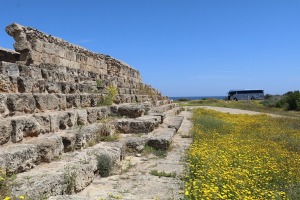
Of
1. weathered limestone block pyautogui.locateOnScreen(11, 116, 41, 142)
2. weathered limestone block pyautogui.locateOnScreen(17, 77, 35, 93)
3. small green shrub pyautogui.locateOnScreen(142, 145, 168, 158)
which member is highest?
weathered limestone block pyautogui.locateOnScreen(17, 77, 35, 93)

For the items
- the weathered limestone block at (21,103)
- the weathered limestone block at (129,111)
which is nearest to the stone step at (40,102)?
the weathered limestone block at (21,103)

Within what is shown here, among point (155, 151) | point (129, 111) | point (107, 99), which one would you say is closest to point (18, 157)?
point (155, 151)

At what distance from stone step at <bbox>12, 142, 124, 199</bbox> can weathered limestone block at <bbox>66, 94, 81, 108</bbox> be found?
179 cm

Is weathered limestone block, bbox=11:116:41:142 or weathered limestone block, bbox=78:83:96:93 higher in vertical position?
weathered limestone block, bbox=78:83:96:93

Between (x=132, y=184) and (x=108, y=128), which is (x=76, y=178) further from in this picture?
(x=108, y=128)

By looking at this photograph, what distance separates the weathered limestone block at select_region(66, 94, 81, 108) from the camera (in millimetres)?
7430

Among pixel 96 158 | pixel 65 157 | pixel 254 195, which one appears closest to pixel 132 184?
pixel 96 158

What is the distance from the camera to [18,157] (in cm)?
420

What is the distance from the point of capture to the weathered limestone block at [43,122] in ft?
18.5

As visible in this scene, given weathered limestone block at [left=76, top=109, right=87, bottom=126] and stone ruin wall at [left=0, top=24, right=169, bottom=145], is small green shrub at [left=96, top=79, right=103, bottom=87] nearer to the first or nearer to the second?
stone ruin wall at [left=0, top=24, right=169, bottom=145]

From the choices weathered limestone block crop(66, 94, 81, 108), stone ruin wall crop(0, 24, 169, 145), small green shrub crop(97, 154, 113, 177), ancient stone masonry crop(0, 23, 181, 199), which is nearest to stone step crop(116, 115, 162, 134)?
ancient stone masonry crop(0, 23, 181, 199)

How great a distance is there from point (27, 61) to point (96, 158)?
4.76 meters

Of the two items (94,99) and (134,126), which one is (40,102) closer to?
(94,99)

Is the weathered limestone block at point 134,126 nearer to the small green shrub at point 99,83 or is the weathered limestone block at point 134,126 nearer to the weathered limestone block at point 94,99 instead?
the weathered limestone block at point 94,99
